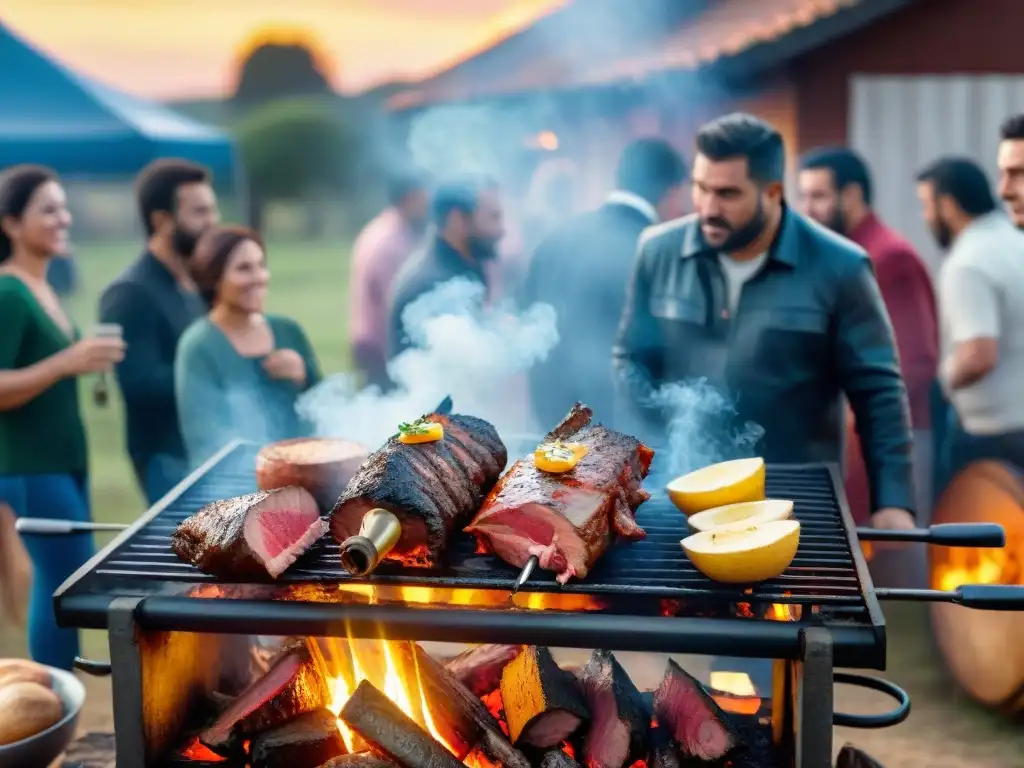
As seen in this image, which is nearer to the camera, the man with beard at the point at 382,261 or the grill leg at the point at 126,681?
the grill leg at the point at 126,681

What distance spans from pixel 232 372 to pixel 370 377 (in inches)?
138

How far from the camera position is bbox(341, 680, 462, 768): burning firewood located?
334 cm

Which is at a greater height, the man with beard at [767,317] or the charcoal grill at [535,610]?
the man with beard at [767,317]

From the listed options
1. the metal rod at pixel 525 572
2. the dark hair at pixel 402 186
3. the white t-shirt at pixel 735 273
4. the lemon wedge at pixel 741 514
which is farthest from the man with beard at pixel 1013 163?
the dark hair at pixel 402 186

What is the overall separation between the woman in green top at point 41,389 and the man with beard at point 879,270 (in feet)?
14.9

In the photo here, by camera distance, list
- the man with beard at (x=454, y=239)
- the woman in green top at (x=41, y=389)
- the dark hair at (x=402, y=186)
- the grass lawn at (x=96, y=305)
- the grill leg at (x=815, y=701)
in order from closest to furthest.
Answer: the grill leg at (x=815, y=701) → the woman in green top at (x=41, y=389) → the man with beard at (x=454, y=239) → the dark hair at (x=402, y=186) → the grass lawn at (x=96, y=305)

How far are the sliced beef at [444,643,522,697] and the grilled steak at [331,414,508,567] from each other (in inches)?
28.8

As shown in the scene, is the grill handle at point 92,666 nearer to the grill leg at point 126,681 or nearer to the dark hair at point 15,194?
the grill leg at point 126,681

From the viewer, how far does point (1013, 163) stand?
5.52 metres

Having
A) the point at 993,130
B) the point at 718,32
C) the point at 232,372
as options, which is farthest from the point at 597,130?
the point at 232,372

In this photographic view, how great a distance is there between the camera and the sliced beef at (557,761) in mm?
3410

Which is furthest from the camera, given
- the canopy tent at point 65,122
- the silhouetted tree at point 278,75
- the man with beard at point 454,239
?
the silhouetted tree at point 278,75

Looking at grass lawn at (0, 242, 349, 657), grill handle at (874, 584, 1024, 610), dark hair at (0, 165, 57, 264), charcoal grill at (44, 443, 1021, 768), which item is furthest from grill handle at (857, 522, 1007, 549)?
grass lawn at (0, 242, 349, 657)

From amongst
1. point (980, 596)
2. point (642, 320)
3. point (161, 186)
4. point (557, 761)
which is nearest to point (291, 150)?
point (161, 186)
